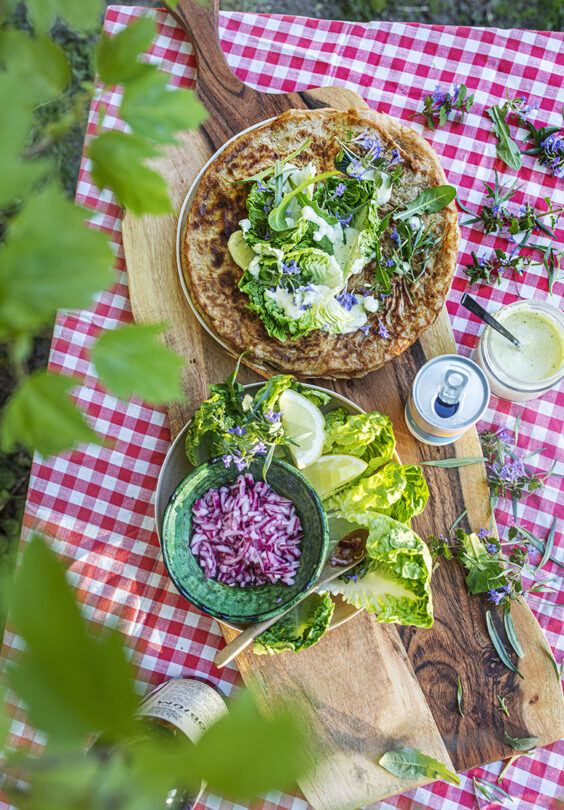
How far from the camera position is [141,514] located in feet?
6.70

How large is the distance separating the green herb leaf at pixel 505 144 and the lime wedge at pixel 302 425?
1.00m

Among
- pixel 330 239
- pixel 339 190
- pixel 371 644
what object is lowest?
pixel 371 644

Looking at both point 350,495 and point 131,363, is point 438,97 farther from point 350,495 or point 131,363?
point 131,363

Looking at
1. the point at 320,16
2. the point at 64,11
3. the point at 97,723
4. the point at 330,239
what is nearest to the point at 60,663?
the point at 97,723

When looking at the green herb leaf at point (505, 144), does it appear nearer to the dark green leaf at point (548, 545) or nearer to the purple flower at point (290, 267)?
the purple flower at point (290, 267)

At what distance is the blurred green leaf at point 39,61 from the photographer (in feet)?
2.05

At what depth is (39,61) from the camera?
2.13 ft

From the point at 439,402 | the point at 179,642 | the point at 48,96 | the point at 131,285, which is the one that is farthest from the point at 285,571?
the point at 48,96

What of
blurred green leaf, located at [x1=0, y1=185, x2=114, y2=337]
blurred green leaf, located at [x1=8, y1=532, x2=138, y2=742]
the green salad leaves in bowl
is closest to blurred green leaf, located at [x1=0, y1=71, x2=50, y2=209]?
blurred green leaf, located at [x1=0, y1=185, x2=114, y2=337]

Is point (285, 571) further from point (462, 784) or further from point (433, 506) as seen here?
point (462, 784)

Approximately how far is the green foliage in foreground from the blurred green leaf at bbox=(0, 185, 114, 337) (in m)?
0.16

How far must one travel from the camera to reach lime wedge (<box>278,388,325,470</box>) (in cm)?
180

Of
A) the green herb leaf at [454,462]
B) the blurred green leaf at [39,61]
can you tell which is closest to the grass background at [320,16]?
the green herb leaf at [454,462]

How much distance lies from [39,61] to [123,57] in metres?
0.10
